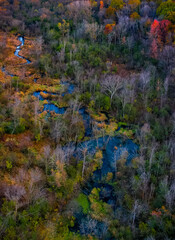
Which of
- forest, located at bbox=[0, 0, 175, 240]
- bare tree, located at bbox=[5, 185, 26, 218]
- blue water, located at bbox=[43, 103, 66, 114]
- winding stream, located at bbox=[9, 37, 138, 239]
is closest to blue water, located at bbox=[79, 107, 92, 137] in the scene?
winding stream, located at bbox=[9, 37, 138, 239]

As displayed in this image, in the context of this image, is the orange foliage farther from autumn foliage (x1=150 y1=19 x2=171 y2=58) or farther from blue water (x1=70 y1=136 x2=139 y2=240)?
autumn foliage (x1=150 y1=19 x2=171 y2=58)

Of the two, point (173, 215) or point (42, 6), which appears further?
point (42, 6)

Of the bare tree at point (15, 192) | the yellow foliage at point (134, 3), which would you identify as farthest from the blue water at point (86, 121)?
the yellow foliage at point (134, 3)

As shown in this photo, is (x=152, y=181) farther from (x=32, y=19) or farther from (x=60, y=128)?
(x=32, y=19)

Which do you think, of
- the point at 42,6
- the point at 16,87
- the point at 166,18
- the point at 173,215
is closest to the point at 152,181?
the point at 173,215

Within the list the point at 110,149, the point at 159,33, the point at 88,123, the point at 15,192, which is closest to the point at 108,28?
the point at 159,33

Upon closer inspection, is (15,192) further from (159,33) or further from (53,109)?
(159,33)

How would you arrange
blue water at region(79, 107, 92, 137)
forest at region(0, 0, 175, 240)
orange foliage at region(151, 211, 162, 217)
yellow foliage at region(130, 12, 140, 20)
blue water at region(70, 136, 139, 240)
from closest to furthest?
orange foliage at region(151, 211, 162, 217) → forest at region(0, 0, 175, 240) → blue water at region(70, 136, 139, 240) → blue water at region(79, 107, 92, 137) → yellow foliage at region(130, 12, 140, 20)

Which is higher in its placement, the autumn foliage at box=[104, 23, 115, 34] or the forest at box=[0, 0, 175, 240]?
the autumn foliage at box=[104, 23, 115, 34]
